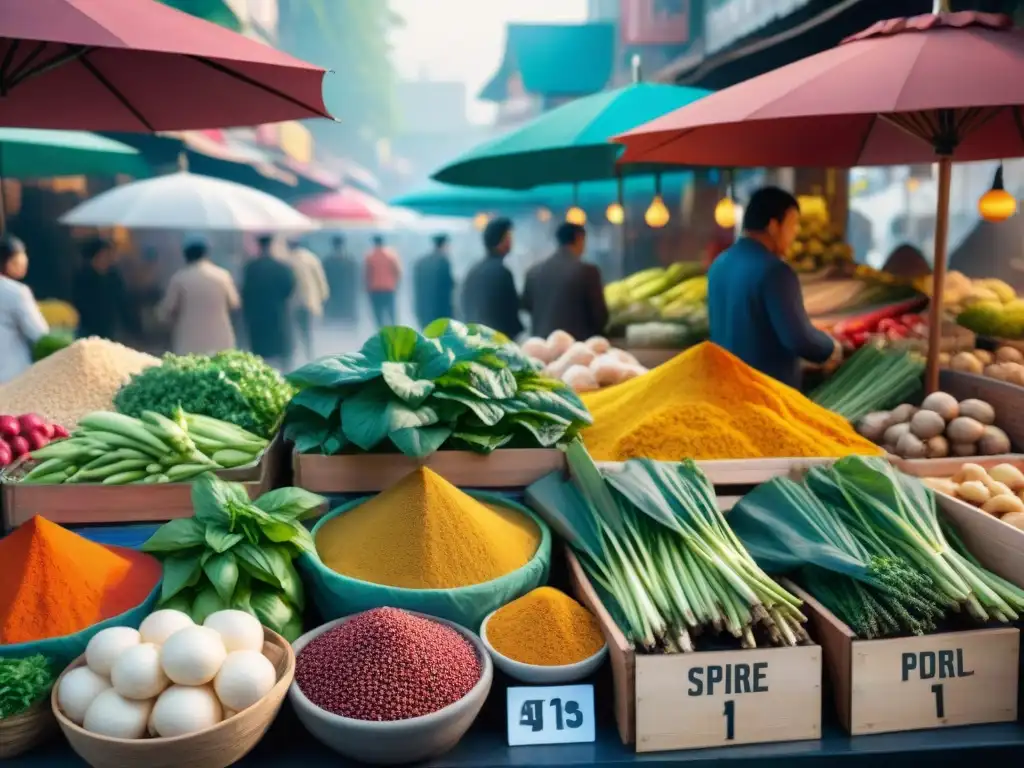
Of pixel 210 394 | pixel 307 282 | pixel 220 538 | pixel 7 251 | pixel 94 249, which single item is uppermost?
pixel 7 251

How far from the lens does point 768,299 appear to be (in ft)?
11.5

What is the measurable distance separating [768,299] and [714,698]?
2105mm

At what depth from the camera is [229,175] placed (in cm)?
1273

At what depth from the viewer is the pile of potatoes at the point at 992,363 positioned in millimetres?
3424

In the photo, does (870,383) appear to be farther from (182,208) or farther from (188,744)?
(182,208)

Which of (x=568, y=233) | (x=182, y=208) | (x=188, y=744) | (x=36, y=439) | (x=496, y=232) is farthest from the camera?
(x=182, y=208)

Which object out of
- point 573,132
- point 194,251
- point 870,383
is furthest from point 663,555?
point 194,251

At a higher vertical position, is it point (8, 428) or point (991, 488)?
point (8, 428)

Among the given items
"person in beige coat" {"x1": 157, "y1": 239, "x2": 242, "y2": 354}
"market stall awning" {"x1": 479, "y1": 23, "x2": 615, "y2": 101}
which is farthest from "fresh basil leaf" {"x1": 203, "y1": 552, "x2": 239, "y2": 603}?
"market stall awning" {"x1": 479, "y1": 23, "x2": 615, "y2": 101}

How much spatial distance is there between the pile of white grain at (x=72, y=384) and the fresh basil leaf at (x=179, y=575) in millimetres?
1229

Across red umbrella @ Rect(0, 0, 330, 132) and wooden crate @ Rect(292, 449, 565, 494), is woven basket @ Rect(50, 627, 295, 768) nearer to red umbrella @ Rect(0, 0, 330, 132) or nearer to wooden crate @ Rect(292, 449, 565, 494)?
wooden crate @ Rect(292, 449, 565, 494)

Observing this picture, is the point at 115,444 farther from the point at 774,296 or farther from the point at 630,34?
the point at 630,34

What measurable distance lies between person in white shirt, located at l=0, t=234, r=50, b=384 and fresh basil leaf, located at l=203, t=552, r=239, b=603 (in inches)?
138

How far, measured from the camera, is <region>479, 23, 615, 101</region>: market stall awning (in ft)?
43.8
